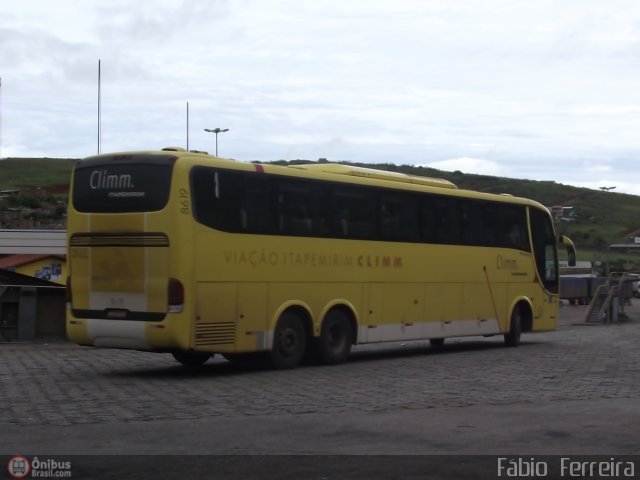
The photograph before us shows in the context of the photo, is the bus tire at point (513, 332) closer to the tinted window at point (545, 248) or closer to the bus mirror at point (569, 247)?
the tinted window at point (545, 248)

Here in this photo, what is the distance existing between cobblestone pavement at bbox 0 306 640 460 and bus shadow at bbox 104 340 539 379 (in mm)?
86

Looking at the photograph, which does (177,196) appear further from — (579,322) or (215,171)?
(579,322)

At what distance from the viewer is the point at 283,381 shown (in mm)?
16406

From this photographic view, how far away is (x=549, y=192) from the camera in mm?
136125

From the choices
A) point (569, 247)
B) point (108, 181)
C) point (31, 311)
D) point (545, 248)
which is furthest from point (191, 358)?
point (569, 247)

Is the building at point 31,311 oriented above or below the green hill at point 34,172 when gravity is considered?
below

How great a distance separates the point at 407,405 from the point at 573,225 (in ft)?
380

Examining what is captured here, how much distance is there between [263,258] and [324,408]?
5248 millimetres

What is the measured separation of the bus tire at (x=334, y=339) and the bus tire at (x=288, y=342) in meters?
0.47

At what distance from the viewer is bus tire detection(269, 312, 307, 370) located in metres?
18.2
